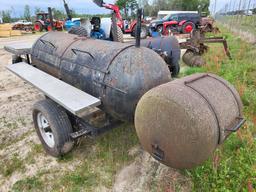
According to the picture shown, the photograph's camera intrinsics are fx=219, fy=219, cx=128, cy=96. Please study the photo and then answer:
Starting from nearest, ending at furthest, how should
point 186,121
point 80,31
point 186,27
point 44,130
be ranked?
point 186,121, point 44,130, point 80,31, point 186,27

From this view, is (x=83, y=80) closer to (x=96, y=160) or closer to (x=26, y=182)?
(x=96, y=160)

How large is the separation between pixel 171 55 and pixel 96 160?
9.25ft

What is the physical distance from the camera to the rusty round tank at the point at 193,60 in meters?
6.57

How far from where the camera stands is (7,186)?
2.53m

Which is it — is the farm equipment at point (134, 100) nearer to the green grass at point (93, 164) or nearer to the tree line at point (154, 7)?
the green grass at point (93, 164)

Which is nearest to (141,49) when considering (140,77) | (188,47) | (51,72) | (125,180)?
(140,77)

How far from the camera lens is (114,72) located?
2420 millimetres

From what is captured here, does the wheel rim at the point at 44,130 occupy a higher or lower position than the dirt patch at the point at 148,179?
higher

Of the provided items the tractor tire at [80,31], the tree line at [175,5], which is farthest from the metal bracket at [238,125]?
the tree line at [175,5]

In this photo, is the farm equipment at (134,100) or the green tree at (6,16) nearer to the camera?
the farm equipment at (134,100)

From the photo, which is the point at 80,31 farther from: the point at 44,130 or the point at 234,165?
the point at 234,165

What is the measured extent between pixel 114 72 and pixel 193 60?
4.84 m

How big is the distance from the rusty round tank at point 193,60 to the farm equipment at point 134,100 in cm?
423

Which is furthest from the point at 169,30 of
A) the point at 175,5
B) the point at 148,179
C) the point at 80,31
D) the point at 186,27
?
the point at 175,5
